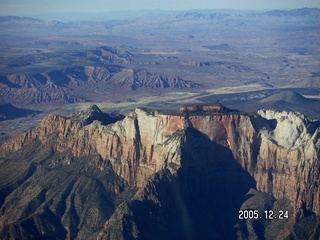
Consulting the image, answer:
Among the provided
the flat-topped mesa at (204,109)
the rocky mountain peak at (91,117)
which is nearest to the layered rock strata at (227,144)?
the flat-topped mesa at (204,109)

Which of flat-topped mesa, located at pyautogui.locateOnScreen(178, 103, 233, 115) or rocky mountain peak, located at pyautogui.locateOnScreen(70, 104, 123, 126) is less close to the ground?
flat-topped mesa, located at pyautogui.locateOnScreen(178, 103, 233, 115)

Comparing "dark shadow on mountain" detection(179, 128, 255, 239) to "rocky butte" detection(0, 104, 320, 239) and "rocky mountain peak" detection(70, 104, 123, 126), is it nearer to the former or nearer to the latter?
"rocky butte" detection(0, 104, 320, 239)

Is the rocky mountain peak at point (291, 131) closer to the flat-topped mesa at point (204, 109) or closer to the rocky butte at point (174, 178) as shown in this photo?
the rocky butte at point (174, 178)

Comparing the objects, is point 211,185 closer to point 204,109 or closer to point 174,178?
point 174,178

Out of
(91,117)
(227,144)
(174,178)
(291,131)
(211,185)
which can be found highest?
(291,131)

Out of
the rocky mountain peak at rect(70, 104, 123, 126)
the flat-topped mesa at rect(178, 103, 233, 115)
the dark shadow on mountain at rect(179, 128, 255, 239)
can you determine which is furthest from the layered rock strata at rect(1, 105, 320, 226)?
the rocky mountain peak at rect(70, 104, 123, 126)

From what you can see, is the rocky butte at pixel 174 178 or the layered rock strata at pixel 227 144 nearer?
the rocky butte at pixel 174 178

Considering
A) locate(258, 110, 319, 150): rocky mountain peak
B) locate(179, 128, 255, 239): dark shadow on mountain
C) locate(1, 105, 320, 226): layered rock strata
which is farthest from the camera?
locate(258, 110, 319, 150): rocky mountain peak

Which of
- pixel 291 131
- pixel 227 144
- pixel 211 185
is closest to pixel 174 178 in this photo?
pixel 211 185
